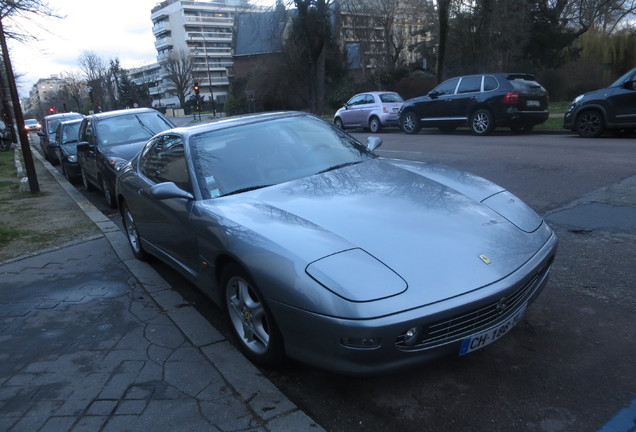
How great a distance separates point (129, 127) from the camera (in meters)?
9.30

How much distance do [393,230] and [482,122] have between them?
A: 41.0 ft

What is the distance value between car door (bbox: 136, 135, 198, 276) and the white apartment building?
106 m

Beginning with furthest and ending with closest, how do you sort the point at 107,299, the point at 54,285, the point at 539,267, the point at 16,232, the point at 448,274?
the point at 16,232 < the point at 54,285 < the point at 107,299 < the point at 539,267 < the point at 448,274

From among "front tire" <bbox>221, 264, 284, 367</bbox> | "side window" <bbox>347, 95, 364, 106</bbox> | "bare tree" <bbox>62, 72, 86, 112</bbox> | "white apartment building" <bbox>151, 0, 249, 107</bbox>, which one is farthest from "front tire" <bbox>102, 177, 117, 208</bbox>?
"white apartment building" <bbox>151, 0, 249, 107</bbox>

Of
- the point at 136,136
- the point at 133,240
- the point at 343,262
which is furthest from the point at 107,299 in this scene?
the point at 136,136

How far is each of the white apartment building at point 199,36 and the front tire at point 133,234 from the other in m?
106

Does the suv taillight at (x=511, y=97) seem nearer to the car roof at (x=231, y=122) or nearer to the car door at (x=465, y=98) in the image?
the car door at (x=465, y=98)

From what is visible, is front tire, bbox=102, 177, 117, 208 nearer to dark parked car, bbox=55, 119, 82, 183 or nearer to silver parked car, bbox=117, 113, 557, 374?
dark parked car, bbox=55, 119, 82, 183

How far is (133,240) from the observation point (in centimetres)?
555

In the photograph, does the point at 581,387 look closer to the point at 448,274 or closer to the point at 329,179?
the point at 448,274

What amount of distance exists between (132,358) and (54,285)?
2100mm

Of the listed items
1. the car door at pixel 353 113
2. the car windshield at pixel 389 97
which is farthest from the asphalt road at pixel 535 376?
the car door at pixel 353 113

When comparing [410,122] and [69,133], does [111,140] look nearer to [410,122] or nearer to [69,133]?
[69,133]

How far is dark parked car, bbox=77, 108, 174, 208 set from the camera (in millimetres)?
8375
